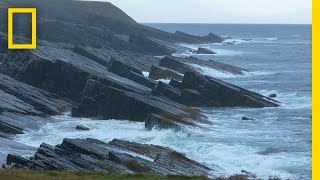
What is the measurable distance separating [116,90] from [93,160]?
29.3m

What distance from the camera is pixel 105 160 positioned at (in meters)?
32.3

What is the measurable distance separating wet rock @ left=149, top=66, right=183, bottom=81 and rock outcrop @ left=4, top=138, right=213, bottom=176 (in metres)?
51.1

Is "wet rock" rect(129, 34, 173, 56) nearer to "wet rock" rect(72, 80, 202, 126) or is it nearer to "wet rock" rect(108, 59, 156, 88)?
"wet rock" rect(108, 59, 156, 88)

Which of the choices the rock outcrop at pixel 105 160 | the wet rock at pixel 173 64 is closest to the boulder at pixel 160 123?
the rock outcrop at pixel 105 160

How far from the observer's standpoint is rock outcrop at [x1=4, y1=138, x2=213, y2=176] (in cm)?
2960

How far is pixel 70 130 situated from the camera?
5100 cm

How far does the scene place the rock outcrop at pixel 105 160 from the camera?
1165 inches

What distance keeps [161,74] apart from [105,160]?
58.6 m

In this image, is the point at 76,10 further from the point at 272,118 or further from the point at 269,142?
the point at 269,142

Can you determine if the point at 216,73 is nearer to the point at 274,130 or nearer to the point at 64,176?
the point at 274,130

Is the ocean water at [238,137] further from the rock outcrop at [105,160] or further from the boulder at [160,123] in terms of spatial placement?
the rock outcrop at [105,160]

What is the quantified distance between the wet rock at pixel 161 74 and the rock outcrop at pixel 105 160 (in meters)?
51.1

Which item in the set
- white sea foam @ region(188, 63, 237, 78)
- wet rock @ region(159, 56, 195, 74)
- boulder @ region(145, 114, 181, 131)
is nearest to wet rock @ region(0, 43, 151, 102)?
boulder @ region(145, 114, 181, 131)

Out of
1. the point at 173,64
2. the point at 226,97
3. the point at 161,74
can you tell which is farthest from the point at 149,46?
the point at 226,97
